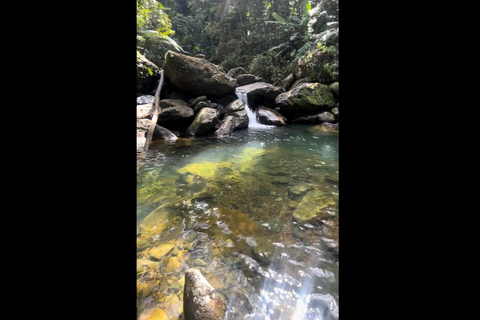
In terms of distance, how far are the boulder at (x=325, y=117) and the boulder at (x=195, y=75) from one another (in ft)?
15.3

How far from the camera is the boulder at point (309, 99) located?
Answer: 1044cm

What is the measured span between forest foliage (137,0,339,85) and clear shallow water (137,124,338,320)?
7.77m

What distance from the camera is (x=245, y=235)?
2373 millimetres

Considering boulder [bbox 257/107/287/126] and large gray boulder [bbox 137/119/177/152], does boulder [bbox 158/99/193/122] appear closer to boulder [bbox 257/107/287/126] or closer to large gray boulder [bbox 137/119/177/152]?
large gray boulder [bbox 137/119/177/152]

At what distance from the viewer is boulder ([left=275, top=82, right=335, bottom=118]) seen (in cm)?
1044

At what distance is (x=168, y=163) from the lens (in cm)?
518

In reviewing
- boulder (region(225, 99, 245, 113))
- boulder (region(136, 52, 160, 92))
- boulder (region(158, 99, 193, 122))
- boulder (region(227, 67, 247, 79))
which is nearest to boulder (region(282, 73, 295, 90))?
boulder (region(227, 67, 247, 79))

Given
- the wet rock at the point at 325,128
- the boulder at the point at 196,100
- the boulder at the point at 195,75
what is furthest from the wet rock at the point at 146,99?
the wet rock at the point at 325,128

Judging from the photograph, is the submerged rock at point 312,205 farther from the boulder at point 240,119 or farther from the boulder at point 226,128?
the boulder at point 240,119
